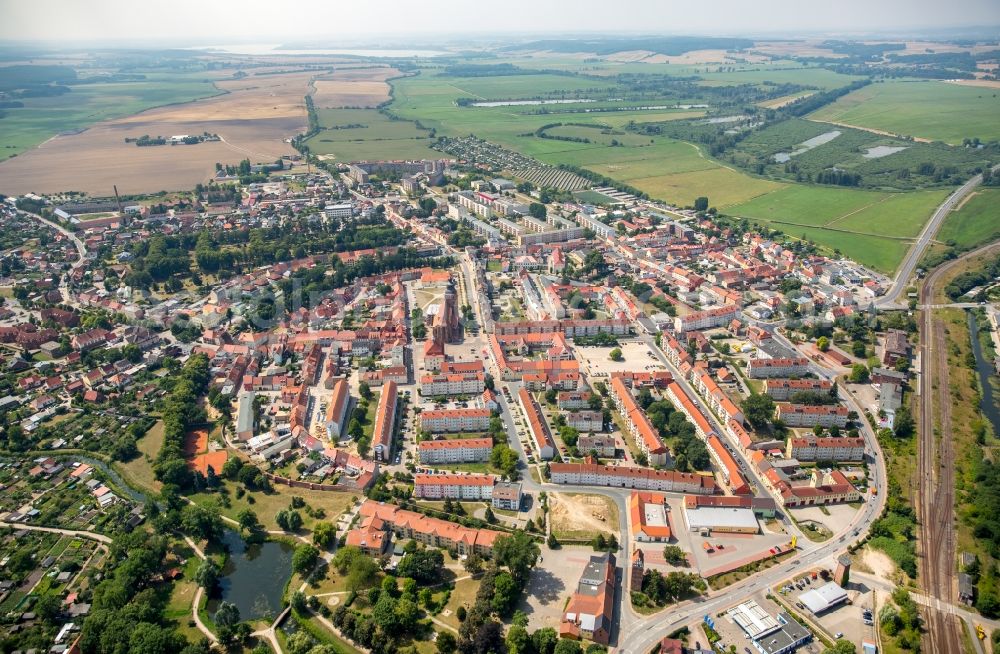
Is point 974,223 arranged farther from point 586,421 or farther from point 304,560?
point 304,560

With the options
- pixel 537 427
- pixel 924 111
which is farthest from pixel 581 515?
pixel 924 111

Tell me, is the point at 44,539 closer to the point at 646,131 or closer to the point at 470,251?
the point at 470,251

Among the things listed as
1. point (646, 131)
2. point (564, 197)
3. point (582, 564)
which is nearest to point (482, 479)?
point (582, 564)

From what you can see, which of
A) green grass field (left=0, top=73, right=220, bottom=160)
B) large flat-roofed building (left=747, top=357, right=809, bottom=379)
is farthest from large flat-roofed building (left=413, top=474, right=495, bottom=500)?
green grass field (left=0, top=73, right=220, bottom=160)

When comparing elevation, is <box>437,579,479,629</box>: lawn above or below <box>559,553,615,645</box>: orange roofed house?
below

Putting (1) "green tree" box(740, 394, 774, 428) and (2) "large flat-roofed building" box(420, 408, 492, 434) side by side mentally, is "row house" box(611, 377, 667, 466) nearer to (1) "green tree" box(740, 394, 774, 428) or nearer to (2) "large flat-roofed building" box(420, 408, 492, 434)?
(1) "green tree" box(740, 394, 774, 428)

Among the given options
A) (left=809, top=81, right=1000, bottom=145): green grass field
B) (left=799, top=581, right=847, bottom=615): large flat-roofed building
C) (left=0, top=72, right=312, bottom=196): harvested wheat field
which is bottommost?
(left=799, top=581, right=847, bottom=615): large flat-roofed building
